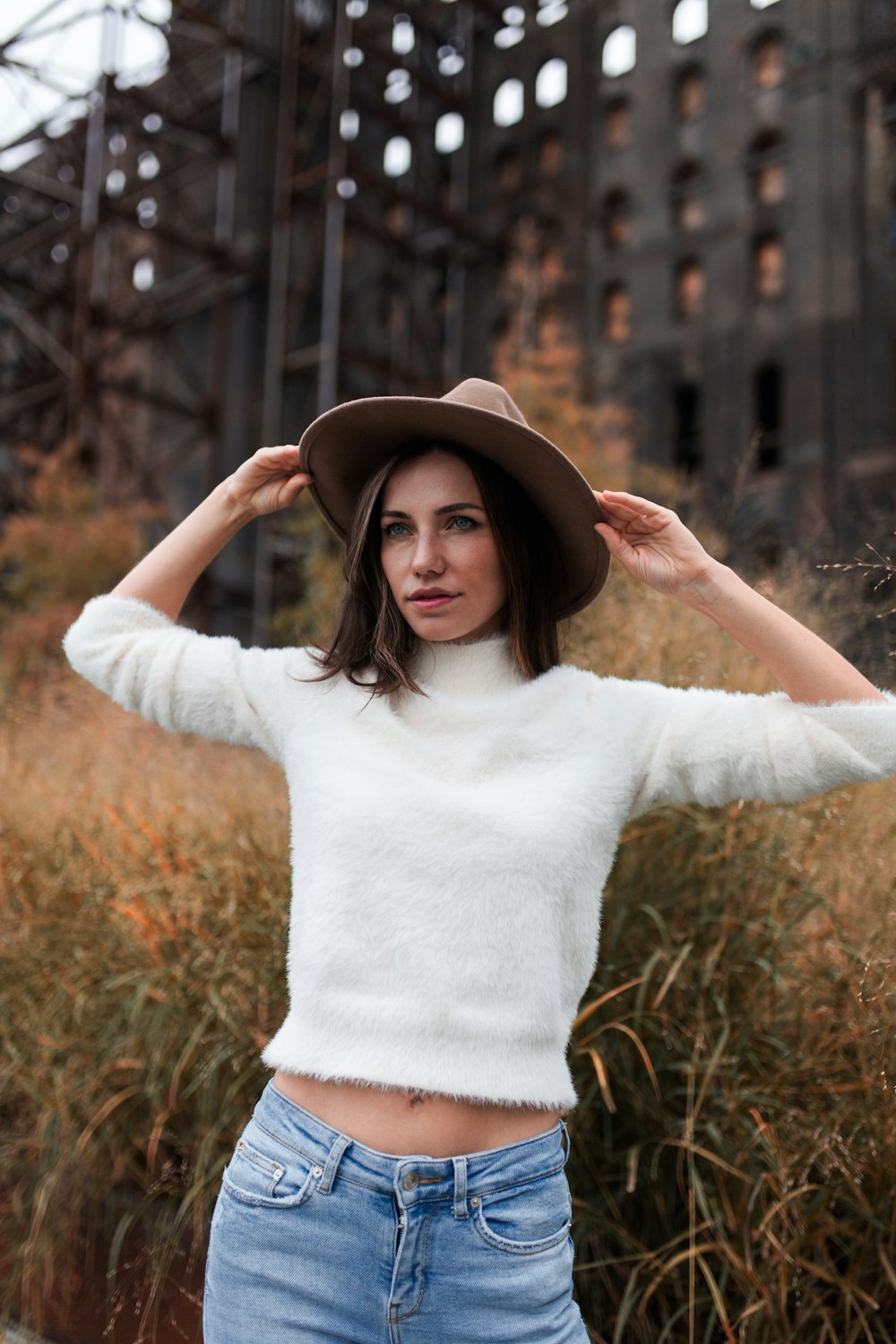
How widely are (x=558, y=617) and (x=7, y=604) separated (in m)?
14.6

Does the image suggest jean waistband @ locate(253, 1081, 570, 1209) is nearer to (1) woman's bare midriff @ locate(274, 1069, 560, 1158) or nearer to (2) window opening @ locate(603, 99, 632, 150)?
(1) woman's bare midriff @ locate(274, 1069, 560, 1158)

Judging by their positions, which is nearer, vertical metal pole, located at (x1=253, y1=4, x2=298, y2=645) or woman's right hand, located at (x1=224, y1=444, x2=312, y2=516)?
woman's right hand, located at (x1=224, y1=444, x2=312, y2=516)

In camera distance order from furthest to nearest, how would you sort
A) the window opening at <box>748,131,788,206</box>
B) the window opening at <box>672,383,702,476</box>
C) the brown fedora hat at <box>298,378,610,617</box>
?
the window opening at <box>672,383,702,476</box> → the window opening at <box>748,131,788,206</box> → the brown fedora hat at <box>298,378,610,617</box>

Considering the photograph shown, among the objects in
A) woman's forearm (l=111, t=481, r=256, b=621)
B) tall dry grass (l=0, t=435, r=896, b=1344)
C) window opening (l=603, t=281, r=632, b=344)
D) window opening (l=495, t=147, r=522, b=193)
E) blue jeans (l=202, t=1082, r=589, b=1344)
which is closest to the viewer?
blue jeans (l=202, t=1082, r=589, b=1344)

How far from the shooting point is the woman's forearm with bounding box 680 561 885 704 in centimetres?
149

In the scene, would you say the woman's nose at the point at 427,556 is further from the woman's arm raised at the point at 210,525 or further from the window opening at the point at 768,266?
the window opening at the point at 768,266

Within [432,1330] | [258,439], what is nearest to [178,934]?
[432,1330]

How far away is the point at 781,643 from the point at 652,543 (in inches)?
9.6

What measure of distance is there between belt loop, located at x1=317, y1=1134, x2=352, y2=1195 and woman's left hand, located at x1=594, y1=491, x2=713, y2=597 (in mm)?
823

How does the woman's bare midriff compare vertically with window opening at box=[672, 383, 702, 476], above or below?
below

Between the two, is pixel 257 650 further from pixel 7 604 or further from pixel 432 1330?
pixel 7 604

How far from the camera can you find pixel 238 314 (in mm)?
19344

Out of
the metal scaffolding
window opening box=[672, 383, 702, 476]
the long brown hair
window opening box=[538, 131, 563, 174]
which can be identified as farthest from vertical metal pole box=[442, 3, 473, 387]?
the long brown hair

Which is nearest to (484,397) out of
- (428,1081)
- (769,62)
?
(428,1081)
